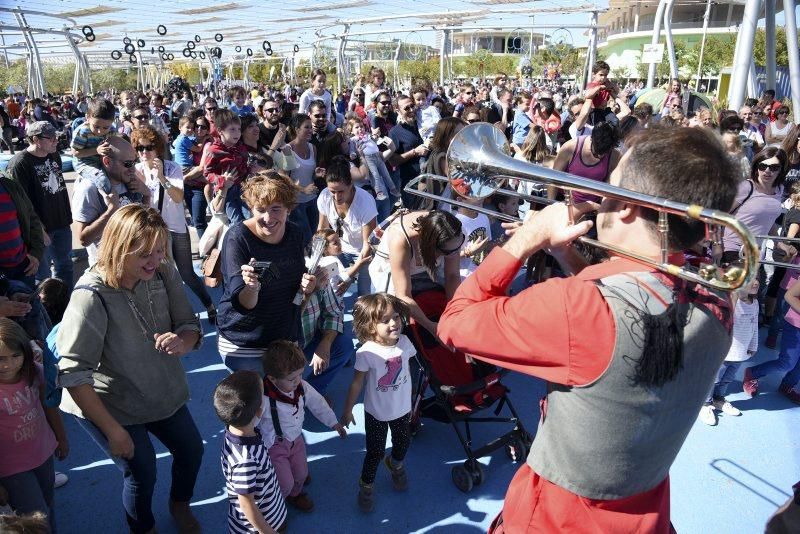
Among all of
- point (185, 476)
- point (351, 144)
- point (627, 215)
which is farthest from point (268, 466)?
point (351, 144)

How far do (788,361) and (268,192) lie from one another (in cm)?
388

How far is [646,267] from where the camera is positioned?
4.20 feet

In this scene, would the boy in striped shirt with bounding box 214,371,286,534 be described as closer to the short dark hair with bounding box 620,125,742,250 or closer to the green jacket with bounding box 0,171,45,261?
the short dark hair with bounding box 620,125,742,250

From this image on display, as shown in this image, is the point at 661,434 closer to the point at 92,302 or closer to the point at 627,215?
the point at 627,215

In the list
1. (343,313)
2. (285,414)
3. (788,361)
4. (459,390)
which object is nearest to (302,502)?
(285,414)

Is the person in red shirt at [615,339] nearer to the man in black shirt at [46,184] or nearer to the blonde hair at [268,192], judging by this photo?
the blonde hair at [268,192]

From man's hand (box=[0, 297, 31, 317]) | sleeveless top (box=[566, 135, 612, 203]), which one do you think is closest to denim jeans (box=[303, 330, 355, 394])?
man's hand (box=[0, 297, 31, 317])

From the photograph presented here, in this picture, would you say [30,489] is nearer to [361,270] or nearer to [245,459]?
[245,459]

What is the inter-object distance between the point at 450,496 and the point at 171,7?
20.2m

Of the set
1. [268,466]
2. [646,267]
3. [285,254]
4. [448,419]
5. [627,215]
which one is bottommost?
[448,419]

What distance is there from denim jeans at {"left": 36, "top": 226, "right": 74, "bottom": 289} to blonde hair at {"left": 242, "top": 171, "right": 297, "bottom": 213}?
2.74 m

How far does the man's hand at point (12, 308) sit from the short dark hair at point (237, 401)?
1.35 meters

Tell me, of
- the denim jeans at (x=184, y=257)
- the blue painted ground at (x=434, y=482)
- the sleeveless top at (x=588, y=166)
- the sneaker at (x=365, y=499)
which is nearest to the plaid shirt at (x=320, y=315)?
the blue painted ground at (x=434, y=482)

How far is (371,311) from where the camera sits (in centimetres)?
296
